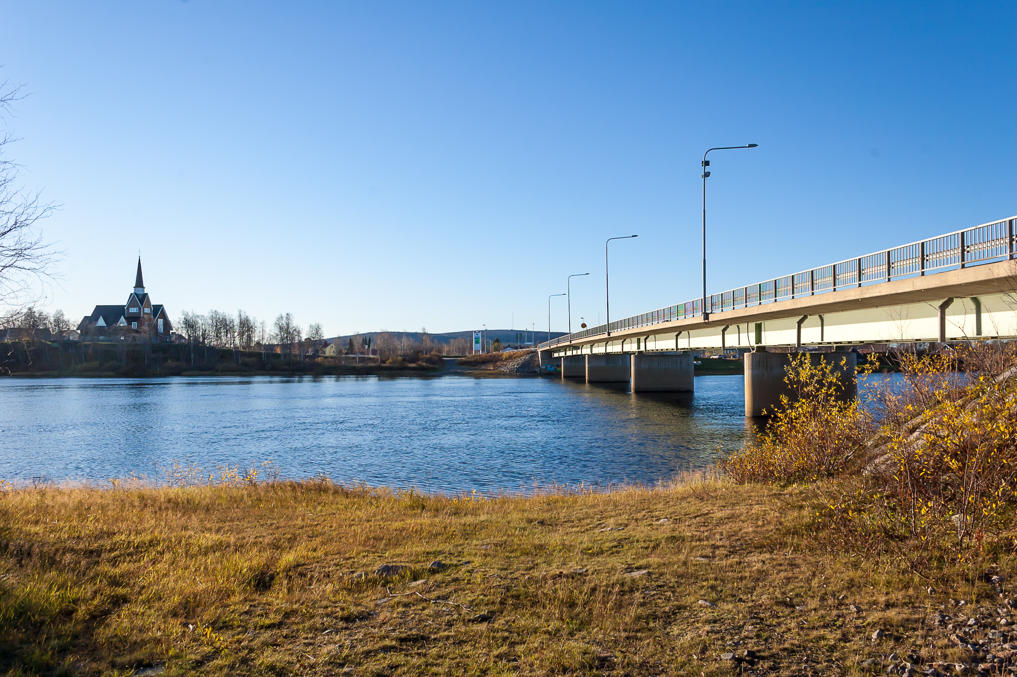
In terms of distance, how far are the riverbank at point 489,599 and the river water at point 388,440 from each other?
10.7 m

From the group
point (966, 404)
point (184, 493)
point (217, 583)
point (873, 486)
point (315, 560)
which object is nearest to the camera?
point (217, 583)

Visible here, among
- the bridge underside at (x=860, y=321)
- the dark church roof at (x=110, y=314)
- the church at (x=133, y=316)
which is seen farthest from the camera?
the dark church roof at (x=110, y=314)

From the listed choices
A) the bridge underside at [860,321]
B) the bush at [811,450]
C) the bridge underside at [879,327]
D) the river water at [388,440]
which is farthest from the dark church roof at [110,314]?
the bush at [811,450]

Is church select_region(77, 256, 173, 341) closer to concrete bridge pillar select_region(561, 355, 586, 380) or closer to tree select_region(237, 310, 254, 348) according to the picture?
tree select_region(237, 310, 254, 348)

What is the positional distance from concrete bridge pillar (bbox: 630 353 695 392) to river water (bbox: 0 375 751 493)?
10945mm

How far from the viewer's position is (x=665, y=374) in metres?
75.6

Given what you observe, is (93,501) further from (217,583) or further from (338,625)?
(338,625)

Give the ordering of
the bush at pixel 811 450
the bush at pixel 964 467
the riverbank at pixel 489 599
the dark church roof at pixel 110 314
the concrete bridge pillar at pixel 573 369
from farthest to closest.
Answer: the dark church roof at pixel 110 314 < the concrete bridge pillar at pixel 573 369 < the bush at pixel 811 450 < the bush at pixel 964 467 < the riverbank at pixel 489 599

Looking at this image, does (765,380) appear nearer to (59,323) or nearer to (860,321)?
(860,321)

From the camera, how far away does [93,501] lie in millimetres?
14602

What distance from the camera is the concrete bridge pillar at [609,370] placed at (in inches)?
3999

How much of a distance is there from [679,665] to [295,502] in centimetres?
1173

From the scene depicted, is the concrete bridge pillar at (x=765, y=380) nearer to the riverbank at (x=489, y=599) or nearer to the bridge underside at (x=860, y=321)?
the bridge underside at (x=860, y=321)

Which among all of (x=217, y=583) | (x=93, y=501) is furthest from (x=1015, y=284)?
(x=93, y=501)
